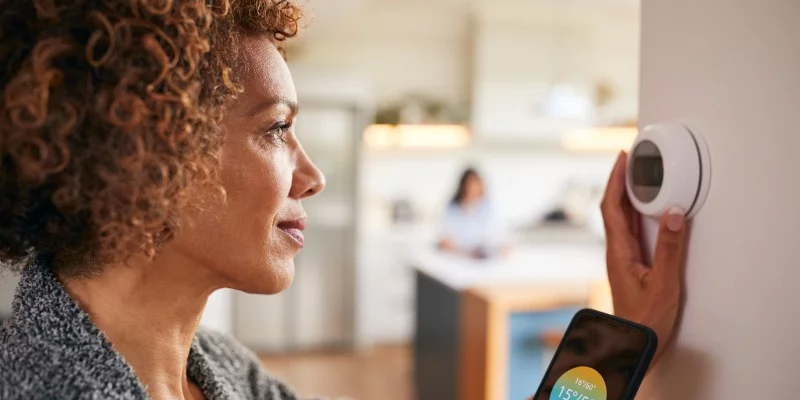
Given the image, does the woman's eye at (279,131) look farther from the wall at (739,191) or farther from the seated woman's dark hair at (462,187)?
the seated woman's dark hair at (462,187)

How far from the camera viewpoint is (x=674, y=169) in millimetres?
707

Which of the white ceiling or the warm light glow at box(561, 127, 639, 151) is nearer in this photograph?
the warm light glow at box(561, 127, 639, 151)

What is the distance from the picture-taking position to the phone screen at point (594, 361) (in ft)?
2.25

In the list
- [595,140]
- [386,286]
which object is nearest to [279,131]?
[386,286]

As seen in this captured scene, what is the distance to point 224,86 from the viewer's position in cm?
70

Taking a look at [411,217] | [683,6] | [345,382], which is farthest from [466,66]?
[683,6]

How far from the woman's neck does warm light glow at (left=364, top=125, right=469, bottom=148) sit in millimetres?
4748

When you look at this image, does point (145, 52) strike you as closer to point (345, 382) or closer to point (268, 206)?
point (268, 206)

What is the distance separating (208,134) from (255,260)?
16 centimetres

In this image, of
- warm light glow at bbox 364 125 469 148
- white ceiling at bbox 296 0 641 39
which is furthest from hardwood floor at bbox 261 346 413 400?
white ceiling at bbox 296 0 641 39

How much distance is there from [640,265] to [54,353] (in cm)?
62

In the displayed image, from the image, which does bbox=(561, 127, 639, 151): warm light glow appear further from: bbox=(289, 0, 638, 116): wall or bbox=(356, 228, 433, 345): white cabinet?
bbox=(356, 228, 433, 345): white cabinet

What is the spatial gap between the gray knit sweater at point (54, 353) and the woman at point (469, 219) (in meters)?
3.81

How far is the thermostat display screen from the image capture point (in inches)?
29.0
